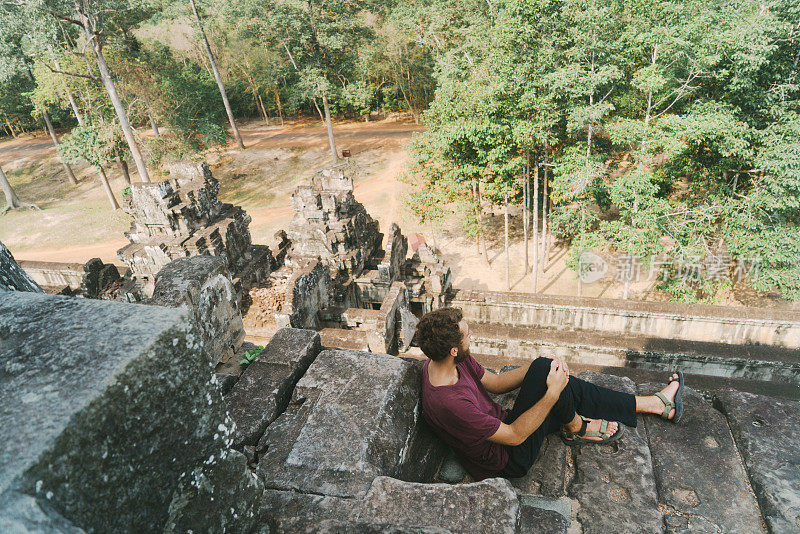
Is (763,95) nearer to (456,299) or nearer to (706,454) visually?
(456,299)

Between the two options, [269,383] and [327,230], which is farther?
[327,230]

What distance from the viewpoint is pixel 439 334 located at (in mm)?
3188

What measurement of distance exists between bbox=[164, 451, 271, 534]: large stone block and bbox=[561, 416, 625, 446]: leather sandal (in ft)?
8.14

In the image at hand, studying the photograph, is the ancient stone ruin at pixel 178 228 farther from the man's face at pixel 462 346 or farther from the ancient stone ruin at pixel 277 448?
the man's face at pixel 462 346

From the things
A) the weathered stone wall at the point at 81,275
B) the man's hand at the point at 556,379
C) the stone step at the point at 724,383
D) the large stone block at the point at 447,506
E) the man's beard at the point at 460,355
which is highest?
the man's beard at the point at 460,355

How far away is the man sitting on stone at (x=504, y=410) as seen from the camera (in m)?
3.17

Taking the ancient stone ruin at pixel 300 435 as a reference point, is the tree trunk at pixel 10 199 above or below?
below

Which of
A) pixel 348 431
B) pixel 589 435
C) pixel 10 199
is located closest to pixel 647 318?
pixel 589 435

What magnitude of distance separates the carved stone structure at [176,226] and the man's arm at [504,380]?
839 cm

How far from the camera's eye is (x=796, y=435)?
339 cm

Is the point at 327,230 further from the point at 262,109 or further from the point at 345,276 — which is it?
the point at 262,109

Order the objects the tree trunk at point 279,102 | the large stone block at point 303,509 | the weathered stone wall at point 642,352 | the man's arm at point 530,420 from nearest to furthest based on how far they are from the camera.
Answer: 1. the large stone block at point 303,509
2. the man's arm at point 530,420
3. the weathered stone wall at point 642,352
4. the tree trunk at point 279,102

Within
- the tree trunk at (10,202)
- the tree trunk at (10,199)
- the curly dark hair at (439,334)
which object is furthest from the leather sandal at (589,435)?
the tree trunk at (10,199)

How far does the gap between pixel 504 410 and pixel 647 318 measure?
20.3 ft
